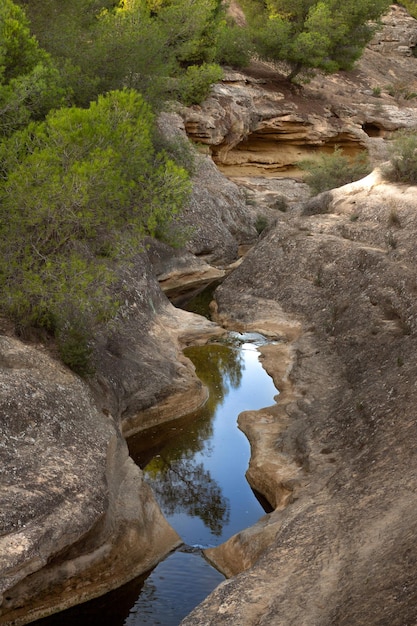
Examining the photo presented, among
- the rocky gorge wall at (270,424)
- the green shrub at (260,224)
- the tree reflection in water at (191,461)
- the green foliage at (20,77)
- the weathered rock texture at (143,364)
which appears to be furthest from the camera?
the green shrub at (260,224)

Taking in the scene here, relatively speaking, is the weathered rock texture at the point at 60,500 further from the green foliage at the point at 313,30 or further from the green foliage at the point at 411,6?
the green foliage at the point at 411,6

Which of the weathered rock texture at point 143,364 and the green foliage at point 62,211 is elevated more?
the green foliage at point 62,211

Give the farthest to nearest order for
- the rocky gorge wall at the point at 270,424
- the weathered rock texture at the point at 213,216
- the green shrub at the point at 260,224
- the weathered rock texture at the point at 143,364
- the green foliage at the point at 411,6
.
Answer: the green foliage at the point at 411,6 → the green shrub at the point at 260,224 → the weathered rock texture at the point at 213,216 → the weathered rock texture at the point at 143,364 → the rocky gorge wall at the point at 270,424

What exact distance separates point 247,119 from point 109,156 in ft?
91.1

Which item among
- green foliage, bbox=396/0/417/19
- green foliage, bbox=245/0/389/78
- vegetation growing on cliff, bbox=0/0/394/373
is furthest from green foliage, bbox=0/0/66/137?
green foliage, bbox=396/0/417/19

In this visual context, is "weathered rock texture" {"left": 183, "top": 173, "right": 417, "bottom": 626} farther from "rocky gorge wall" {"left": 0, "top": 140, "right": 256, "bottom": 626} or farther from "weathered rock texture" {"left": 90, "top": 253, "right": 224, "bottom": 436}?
"weathered rock texture" {"left": 90, "top": 253, "right": 224, "bottom": 436}

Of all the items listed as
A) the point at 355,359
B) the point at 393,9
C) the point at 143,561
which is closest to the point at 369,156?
the point at 393,9

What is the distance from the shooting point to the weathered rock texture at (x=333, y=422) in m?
10.6

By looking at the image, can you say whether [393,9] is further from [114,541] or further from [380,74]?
[114,541]

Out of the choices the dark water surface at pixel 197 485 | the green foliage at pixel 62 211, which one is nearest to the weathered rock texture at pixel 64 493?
the dark water surface at pixel 197 485

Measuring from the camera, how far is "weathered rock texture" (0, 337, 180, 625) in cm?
1162

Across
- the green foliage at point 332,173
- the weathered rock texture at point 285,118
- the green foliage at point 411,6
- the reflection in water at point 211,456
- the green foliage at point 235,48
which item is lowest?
the reflection in water at point 211,456

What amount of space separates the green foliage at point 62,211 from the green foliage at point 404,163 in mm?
12774

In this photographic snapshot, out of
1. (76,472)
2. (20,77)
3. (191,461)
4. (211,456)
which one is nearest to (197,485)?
(191,461)
